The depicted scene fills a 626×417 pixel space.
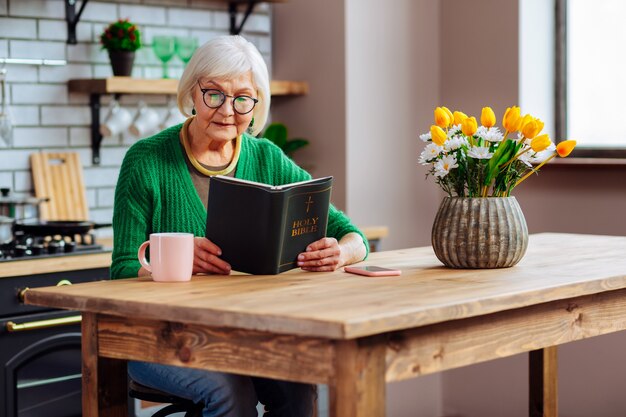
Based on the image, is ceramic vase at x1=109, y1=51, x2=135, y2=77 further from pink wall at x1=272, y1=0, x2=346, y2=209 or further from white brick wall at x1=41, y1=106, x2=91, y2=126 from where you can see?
pink wall at x1=272, y1=0, x2=346, y2=209

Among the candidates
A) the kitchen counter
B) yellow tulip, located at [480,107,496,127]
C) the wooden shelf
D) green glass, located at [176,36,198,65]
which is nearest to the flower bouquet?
yellow tulip, located at [480,107,496,127]

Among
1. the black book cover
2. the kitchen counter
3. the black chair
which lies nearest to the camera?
the black book cover

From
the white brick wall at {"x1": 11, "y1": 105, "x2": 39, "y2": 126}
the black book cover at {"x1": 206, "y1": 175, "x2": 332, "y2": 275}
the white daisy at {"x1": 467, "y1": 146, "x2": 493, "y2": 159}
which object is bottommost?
the black book cover at {"x1": 206, "y1": 175, "x2": 332, "y2": 275}

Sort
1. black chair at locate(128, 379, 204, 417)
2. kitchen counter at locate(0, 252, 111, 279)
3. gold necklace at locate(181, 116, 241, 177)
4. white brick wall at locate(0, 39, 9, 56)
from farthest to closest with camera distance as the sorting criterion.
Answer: white brick wall at locate(0, 39, 9, 56), kitchen counter at locate(0, 252, 111, 279), gold necklace at locate(181, 116, 241, 177), black chair at locate(128, 379, 204, 417)

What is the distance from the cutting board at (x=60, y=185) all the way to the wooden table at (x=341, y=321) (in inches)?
70.0

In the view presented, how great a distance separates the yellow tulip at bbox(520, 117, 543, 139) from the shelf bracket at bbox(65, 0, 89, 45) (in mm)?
2146

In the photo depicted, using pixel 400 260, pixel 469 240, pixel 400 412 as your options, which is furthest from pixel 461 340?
pixel 400 412

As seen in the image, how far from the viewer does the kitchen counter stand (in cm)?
338

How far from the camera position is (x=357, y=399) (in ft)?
6.03

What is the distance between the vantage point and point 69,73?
4160 millimetres

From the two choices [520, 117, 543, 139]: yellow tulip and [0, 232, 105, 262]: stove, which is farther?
[0, 232, 105, 262]: stove

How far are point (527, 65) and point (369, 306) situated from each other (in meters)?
2.95

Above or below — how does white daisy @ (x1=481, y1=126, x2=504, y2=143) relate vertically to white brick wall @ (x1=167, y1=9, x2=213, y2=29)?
below

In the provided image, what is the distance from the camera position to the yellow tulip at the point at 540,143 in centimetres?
253
